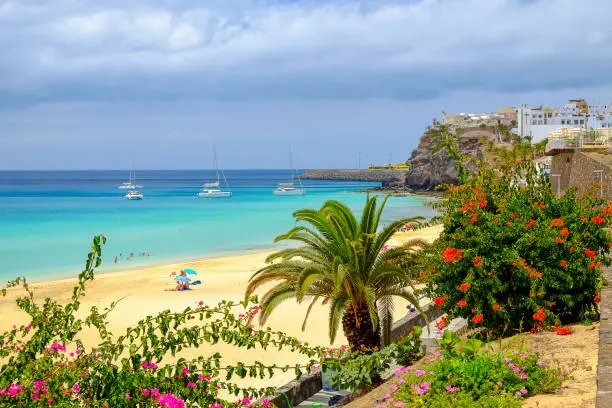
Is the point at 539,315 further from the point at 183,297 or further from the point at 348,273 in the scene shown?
the point at 183,297

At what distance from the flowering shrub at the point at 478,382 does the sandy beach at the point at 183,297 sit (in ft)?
21.9

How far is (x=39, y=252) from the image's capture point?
4284cm

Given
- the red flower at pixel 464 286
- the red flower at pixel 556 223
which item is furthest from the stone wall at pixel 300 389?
the red flower at pixel 556 223

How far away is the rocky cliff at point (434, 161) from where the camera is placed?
102 metres

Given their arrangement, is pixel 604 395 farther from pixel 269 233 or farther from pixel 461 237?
pixel 269 233

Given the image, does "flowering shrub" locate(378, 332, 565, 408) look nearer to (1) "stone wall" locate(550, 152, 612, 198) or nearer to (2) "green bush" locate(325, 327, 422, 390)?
(2) "green bush" locate(325, 327, 422, 390)

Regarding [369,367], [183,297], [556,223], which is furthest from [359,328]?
[183,297]

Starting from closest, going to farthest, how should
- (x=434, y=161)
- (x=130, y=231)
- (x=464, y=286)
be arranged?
(x=464, y=286) < (x=130, y=231) < (x=434, y=161)

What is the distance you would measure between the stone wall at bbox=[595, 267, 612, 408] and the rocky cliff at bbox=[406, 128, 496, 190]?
90.7 metres

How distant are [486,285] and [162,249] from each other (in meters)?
36.5

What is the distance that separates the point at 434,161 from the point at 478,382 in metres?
103

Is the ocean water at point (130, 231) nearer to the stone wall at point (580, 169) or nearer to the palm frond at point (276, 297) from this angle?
the stone wall at point (580, 169)

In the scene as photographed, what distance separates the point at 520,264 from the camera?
8.42 meters

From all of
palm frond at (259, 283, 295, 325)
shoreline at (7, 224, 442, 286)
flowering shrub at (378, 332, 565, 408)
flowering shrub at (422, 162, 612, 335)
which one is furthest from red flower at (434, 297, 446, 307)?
shoreline at (7, 224, 442, 286)
